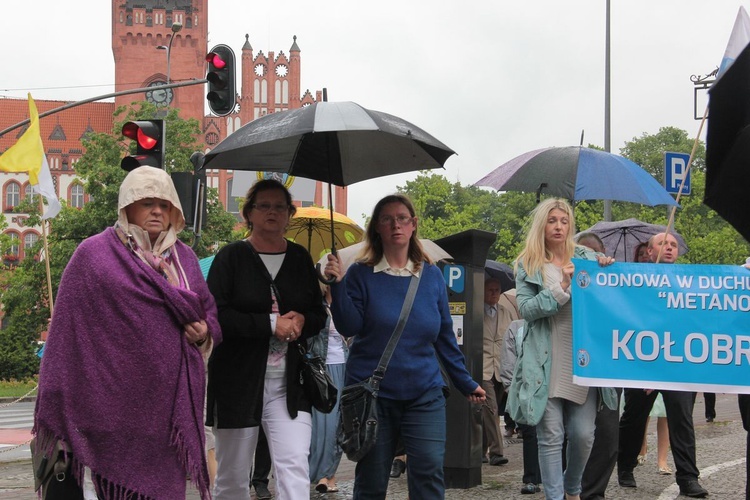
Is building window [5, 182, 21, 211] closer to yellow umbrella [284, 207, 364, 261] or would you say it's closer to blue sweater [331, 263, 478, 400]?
yellow umbrella [284, 207, 364, 261]

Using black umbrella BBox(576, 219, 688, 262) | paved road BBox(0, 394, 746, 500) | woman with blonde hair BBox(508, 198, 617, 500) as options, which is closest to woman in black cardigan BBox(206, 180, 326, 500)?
woman with blonde hair BBox(508, 198, 617, 500)

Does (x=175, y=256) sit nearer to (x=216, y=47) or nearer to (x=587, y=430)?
(x=587, y=430)

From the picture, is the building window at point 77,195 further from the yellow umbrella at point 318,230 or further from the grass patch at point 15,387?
the yellow umbrella at point 318,230

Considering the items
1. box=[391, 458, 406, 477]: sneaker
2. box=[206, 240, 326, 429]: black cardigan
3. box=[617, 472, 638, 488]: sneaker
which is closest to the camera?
box=[206, 240, 326, 429]: black cardigan

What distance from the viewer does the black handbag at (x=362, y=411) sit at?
5406 mm

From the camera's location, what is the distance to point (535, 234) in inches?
261

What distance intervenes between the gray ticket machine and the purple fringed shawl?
441 centimetres

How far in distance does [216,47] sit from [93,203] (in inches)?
1356

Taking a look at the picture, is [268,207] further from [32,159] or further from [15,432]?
[15,432]

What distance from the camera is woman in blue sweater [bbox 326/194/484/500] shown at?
5.46 metres

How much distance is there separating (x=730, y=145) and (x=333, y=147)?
2450 mm

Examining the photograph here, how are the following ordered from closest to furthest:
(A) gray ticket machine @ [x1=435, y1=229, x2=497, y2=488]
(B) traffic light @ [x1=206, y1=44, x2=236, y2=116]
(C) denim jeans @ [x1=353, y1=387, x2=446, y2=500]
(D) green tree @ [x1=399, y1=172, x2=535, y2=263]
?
(C) denim jeans @ [x1=353, y1=387, x2=446, y2=500] → (A) gray ticket machine @ [x1=435, y1=229, x2=497, y2=488] → (B) traffic light @ [x1=206, y1=44, x2=236, y2=116] → (D) green tree @ [x1=399, y1=172, x2=535, y2=263]

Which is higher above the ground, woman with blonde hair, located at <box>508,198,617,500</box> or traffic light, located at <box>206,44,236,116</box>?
traffic light, located at <box>206,44,236,116</box>

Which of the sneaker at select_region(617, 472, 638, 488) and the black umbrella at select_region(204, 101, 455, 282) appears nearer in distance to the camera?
the black umbrella at select_region(204, 101, 455, 282)
